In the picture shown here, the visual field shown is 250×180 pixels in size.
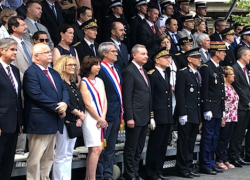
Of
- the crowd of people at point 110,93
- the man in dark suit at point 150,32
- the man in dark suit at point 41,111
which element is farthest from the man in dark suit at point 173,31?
the man in dark suit at point 41,111

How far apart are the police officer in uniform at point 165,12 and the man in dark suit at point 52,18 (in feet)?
9.65

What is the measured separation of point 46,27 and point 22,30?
199 cm

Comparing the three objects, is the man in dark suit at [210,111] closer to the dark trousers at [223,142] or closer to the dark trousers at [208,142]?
the dark trousers at [208,142]

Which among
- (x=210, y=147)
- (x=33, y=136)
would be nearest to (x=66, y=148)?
(x=33, y=136)

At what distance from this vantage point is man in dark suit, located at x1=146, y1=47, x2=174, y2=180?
9.86 metres

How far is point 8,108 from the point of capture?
747 cm

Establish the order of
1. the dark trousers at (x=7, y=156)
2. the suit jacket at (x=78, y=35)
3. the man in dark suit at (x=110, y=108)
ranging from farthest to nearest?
the suit jacket at (x=78, y=35), the man in dark suit at (x=110, y=108), the dark trousers at (x=7, y=156)

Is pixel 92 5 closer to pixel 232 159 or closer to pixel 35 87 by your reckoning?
pixel 232 159

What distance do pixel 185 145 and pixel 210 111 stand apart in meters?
0.80

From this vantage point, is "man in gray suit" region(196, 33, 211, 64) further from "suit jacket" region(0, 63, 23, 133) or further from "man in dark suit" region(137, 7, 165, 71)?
"suit jacket" region(0, 63, 23, 133)

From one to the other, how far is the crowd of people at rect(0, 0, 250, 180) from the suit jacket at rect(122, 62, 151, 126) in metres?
0.02

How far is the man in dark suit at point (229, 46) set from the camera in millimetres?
12930

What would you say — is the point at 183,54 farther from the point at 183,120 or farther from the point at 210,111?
the point at 183,120

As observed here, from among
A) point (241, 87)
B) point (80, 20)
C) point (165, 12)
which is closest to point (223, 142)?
point (241, 87)
